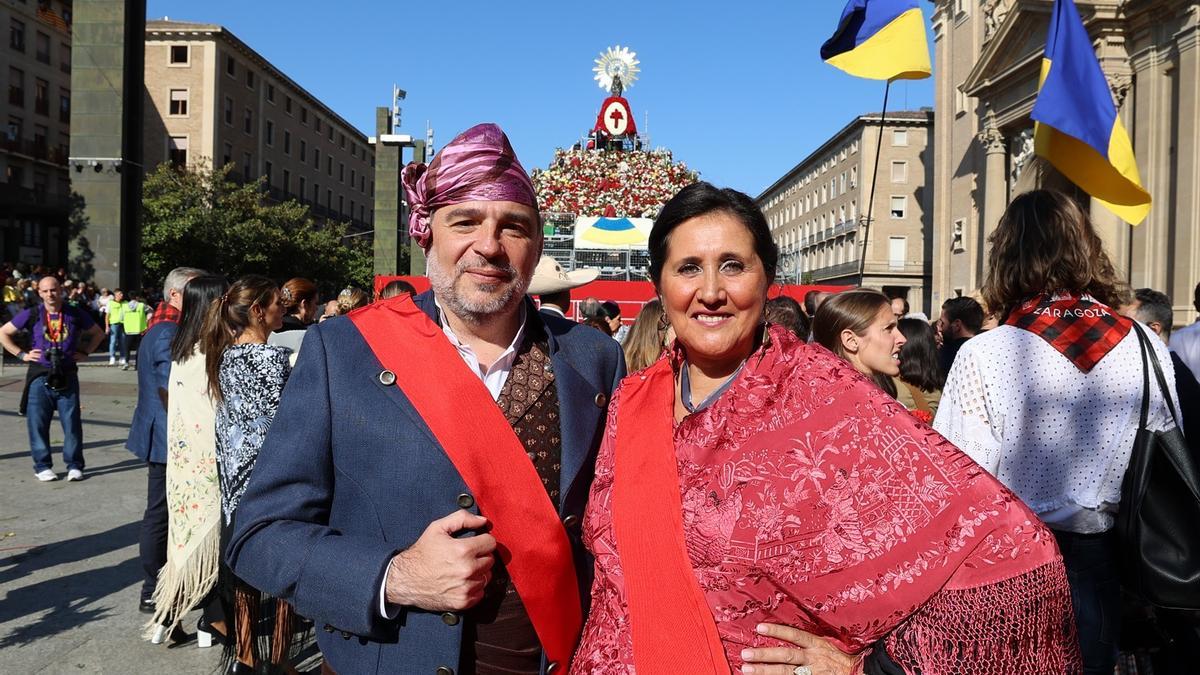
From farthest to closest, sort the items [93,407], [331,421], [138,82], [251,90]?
[251,90], [138,82], [93,407], [331,421]

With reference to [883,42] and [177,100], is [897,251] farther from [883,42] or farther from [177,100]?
[883,42]

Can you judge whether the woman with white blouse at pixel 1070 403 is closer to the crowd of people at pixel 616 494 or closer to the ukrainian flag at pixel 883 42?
the crowd of people at pixel 616 494

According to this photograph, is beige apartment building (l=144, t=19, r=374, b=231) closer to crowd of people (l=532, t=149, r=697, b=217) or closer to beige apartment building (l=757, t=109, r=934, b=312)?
crowd of people (l=532, t=149, r=697, b=217)

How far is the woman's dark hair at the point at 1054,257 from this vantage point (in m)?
2.67

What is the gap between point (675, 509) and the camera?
167 cm

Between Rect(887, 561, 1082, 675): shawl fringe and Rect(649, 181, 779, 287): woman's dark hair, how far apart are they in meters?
0.77

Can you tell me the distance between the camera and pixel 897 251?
60.7 metres

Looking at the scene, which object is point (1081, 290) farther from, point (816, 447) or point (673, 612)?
point (673, 612)

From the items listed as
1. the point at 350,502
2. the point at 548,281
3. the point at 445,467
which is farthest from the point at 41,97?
the point at 445,467

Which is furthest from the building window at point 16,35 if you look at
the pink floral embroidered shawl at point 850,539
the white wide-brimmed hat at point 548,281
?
the pink floral embroidered shawl at point 850,539

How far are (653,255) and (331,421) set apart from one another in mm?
827

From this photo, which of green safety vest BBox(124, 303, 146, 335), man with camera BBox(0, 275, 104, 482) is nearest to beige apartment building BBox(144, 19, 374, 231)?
green safety vest BBox(124, 303, 146, 335)

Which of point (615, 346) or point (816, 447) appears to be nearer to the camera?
point (816, 447)

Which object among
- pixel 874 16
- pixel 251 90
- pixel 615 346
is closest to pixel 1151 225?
pixel 874 16
